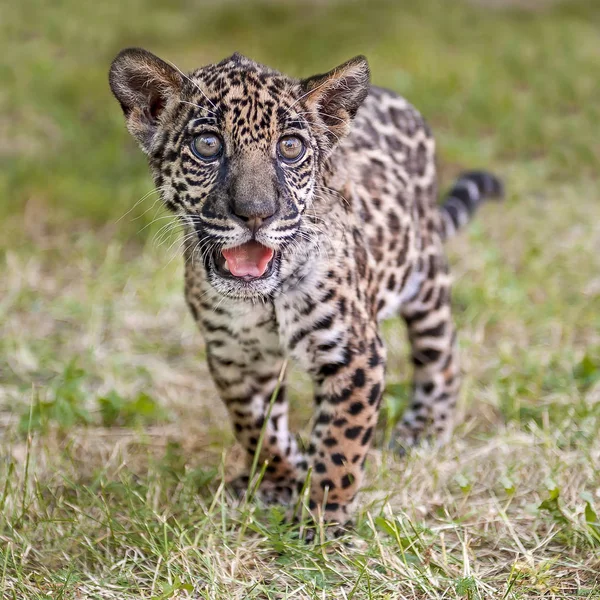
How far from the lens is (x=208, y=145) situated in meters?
3.93

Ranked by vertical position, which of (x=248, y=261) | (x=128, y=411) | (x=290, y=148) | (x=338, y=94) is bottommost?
(x=128, y=411)

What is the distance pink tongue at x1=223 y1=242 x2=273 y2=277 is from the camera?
3932mm

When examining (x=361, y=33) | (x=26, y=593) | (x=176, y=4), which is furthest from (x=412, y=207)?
(x=176, y=4)

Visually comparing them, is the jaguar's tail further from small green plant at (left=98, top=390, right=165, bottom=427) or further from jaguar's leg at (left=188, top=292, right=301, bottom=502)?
small green plant at (left=98, top=390, right=165, bottom=427)

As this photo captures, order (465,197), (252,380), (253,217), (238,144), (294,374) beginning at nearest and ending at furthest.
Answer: (253,217)
(238,144)
(252,380)
(294,374)
(465,197)

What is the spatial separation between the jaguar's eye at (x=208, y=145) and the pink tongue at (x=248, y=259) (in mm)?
408

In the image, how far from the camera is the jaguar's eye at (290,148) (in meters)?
3.96

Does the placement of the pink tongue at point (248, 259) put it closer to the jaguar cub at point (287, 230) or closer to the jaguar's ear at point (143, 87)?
the jaguar cub at point (287, 230)

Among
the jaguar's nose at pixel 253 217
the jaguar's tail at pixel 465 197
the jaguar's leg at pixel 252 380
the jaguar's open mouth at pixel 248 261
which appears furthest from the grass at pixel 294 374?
the jaguar's nose at pixel 253 217

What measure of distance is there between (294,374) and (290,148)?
2695mm

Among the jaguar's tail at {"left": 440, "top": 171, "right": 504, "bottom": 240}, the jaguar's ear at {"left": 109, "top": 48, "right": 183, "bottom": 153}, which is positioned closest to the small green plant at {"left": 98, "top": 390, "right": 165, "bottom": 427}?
the jaguar's ear at {"left": 109, "top": 48, "right": 183, "bottom": 153}

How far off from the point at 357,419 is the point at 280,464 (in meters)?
0.82

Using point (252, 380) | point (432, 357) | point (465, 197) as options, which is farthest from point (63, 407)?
point (465, 197)

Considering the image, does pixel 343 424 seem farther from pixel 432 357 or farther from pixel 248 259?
pixel 432 357
